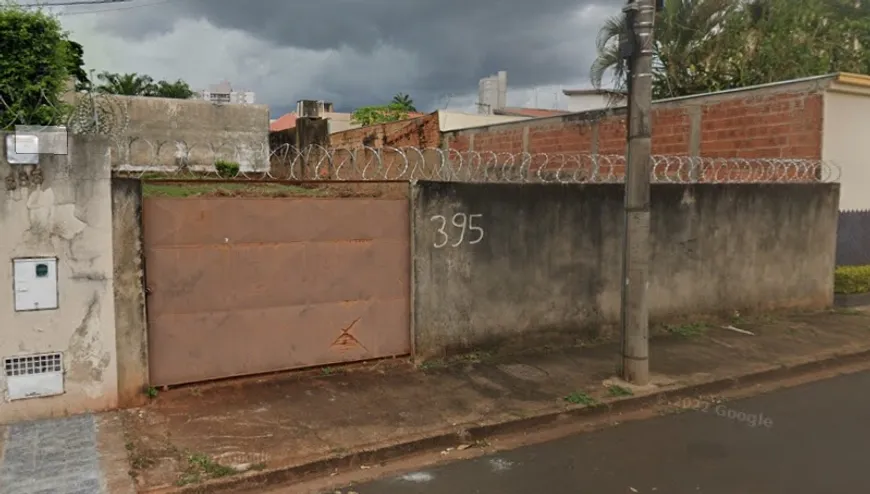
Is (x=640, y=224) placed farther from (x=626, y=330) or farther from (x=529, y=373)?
(x=529, y=373)

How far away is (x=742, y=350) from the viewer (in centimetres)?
776

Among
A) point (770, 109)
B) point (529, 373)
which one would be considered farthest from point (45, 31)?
point (770, 109)

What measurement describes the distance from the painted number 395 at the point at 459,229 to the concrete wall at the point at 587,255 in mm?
12

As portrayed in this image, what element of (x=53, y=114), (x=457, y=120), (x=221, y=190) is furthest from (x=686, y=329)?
(x=457, y=120)

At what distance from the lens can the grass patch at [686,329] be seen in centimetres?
844

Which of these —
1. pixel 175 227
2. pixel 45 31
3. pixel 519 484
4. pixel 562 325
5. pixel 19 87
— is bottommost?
pixel 519 484

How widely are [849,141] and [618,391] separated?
746 centimetres

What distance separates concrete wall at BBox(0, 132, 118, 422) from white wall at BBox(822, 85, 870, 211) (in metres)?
10.3

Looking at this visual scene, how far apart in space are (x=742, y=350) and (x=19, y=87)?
26.1 ft

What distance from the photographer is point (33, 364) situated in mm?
5008

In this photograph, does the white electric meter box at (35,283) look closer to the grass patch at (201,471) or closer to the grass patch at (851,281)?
the grass patch at (201,471)

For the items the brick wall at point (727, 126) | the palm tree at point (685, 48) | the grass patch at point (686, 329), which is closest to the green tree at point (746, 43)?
the palm tree at point (685, 48)

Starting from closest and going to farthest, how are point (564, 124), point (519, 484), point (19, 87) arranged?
point (519, 484) → point (19, 87) → point (564, 124)

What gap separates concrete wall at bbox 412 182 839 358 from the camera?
686 cm
